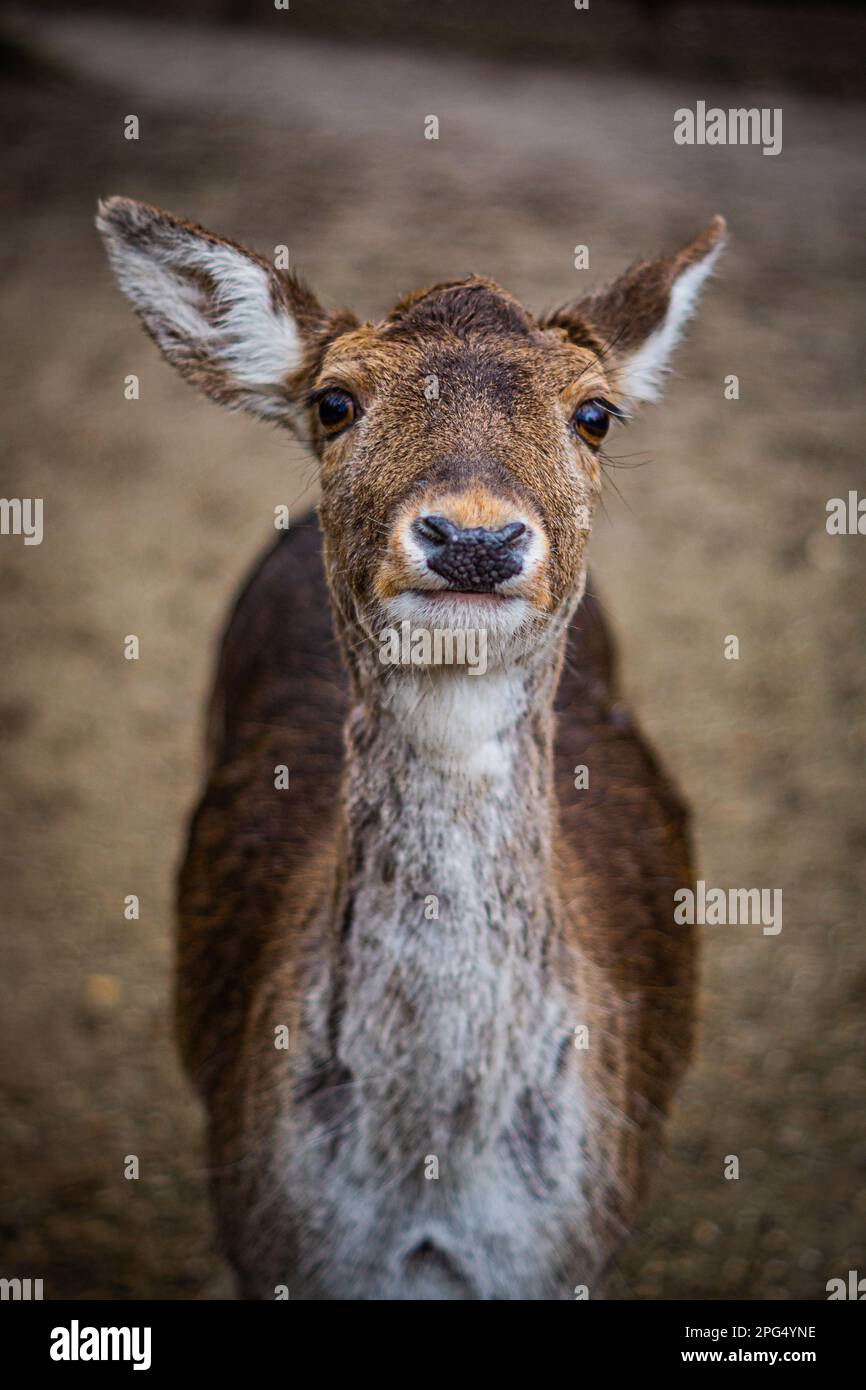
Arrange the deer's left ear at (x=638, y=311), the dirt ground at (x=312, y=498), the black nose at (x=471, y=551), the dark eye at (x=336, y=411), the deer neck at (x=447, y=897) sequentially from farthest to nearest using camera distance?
the dirt ground at (x=312, y=498) → the deer's left ear at (x=638, y=311) → the dark eye at (x=336, y=411) → the deer neck at (x=447, y=897) → the black nose at (x=471, y=551)

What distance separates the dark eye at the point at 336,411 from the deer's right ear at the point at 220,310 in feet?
0.81

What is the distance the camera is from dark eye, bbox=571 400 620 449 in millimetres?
2553

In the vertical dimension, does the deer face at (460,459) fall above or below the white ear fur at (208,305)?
below

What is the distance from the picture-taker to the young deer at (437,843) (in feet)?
7.55

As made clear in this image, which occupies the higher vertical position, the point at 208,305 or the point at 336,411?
the point at 208,305

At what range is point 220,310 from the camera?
9.37 feet

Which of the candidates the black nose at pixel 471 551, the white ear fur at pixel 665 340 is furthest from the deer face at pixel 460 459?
the white ear fur at pixel 665 340

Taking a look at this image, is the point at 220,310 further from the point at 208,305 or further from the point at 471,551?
the point at 471,551

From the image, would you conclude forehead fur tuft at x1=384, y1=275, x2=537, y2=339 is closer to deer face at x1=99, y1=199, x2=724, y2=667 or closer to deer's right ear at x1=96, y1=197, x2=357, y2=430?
deer face at x1=99, y1=199, x2=724, y2=667

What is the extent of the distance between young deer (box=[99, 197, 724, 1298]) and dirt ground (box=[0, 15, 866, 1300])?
1.29 feet

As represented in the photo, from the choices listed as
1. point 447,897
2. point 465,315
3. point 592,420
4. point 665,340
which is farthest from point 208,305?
point 447,897

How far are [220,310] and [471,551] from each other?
1.17 m

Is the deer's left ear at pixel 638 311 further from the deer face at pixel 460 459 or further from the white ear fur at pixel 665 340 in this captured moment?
the deer face at pixel 460 459

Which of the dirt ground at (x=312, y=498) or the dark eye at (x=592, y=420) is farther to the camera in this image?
the dirt ground at (x=312, y=498)
